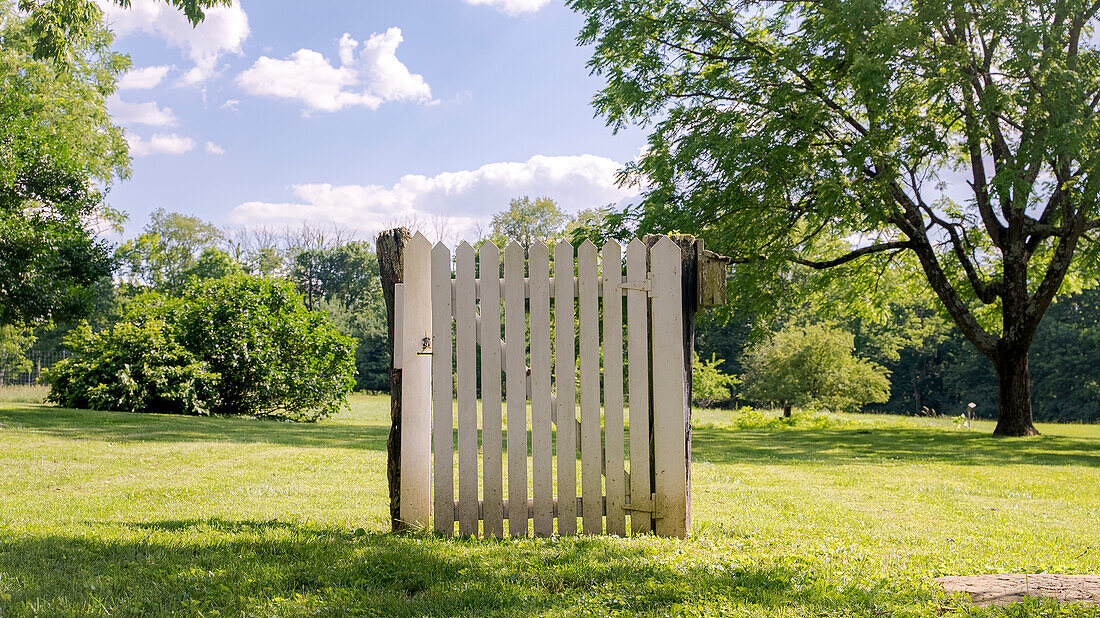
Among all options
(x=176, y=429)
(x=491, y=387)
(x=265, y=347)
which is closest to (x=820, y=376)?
(x=265, y=347)

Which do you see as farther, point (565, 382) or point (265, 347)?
point (265, 347)

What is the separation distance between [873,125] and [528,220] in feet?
120

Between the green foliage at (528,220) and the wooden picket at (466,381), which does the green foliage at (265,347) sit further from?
the green foliage at (528,220)

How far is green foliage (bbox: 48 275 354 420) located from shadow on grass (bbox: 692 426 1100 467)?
Answer: 904 cm

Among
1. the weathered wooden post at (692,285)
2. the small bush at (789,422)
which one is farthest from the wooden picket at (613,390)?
the small bush at (789,422)

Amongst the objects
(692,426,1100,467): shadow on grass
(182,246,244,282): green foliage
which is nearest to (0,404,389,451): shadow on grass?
(692,426,1100,467): shadow on grass

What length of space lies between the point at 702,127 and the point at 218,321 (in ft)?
38.4

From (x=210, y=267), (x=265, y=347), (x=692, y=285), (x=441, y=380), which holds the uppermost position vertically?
(x=210, y=267)

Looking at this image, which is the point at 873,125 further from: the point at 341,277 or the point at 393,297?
the point at 341,277

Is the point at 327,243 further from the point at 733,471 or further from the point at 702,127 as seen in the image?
the point at 733,471

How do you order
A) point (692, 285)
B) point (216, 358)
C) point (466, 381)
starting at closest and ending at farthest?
point (466, 381), point (692, 285), point (216, 358)

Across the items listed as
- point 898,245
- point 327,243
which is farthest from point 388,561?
point 327,243

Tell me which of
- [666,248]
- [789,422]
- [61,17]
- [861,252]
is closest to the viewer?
[666,248]

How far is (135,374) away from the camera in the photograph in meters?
15.8
